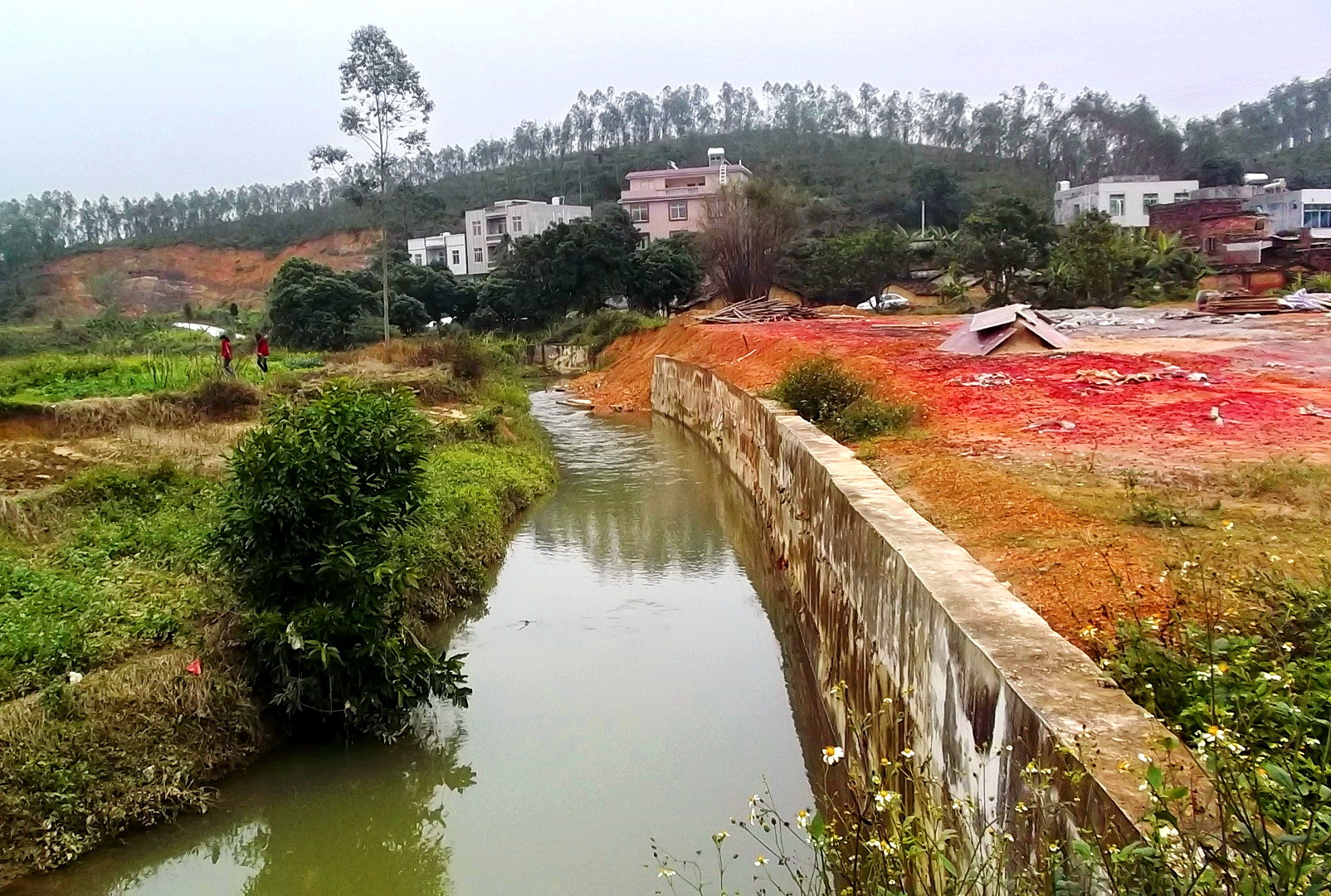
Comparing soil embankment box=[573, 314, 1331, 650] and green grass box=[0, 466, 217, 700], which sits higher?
soil embankment box=[573, 314, 1331, 650]

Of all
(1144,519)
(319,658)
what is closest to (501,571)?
(319,658)

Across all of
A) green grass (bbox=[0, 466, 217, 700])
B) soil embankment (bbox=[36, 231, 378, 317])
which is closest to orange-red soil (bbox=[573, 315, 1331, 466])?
green grass (bbox=[0, 466, 217, 700])

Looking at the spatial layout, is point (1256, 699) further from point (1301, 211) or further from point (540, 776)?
point (1301, 211)

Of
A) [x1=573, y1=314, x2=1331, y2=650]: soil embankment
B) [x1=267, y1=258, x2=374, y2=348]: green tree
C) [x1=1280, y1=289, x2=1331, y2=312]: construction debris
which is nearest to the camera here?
[x1=573, y1=314, x2=1331, y2=650]: soil embankment

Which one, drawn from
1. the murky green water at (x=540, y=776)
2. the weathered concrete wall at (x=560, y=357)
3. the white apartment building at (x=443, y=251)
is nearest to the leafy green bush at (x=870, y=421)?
the murky green water at (x=540, y=776)

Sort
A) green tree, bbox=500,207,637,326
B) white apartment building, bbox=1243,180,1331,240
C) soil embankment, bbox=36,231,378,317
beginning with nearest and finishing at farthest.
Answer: green tree, bbox=500,207,637,326 < white apartment building, bbox=1243,180,1331,240 < soil embankment, bbox=36,231,378,317

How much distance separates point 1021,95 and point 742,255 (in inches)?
2245

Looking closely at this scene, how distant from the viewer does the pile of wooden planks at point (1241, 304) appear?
26.9 metres

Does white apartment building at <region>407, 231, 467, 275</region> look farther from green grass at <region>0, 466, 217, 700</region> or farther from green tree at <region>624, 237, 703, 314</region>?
green grass at <region>0, 466, 217, 700</region>

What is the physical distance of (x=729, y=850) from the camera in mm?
6000

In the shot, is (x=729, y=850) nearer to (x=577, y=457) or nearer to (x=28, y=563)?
(x=28, y=563)

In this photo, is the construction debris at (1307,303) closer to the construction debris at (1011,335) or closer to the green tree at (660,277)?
the construction debris at (1011,335)

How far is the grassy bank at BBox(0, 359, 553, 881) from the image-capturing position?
18.9 feet

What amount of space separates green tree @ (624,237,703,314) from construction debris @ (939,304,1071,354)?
24.3 meters
